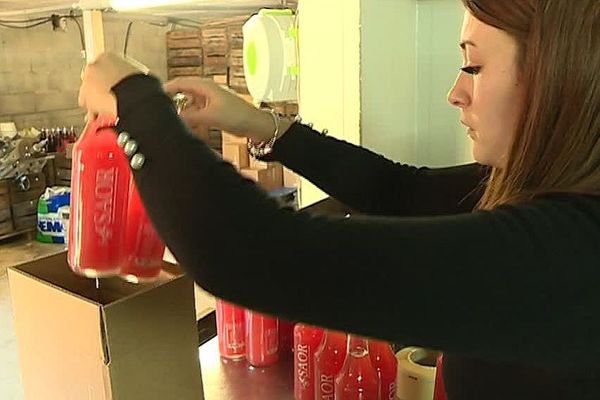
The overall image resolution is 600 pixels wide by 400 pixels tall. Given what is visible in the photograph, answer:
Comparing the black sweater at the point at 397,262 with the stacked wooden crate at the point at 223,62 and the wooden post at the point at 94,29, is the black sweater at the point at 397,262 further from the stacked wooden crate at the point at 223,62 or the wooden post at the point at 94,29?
the stacked wooden crate at the point at 223,62

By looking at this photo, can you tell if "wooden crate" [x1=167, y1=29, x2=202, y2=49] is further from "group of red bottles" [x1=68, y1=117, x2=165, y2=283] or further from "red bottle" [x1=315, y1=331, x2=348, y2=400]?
"group of red bottles" [x1=68, y1=117, x2=165, y2=283]

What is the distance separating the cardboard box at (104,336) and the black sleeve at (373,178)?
0.31 metres

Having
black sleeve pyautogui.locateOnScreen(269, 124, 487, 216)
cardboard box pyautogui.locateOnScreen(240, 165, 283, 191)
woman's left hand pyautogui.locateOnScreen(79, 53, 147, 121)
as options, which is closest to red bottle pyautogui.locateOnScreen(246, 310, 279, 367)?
black sleeve pyautogui.locateOnScreen(269, 124, 487, 216)

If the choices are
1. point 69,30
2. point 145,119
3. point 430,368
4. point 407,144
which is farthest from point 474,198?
point 69,30

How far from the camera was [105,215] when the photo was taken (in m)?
0.87

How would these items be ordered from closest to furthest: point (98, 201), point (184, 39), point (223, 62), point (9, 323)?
1. point (98, 201)
2. point (9, 323)
3. point (223, 62)
4. point (184, 39)

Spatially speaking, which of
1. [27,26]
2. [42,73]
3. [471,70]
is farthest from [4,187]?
[471,70]

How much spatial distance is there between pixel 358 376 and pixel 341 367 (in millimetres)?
42

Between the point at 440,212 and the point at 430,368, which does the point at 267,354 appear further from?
the point at 440,212

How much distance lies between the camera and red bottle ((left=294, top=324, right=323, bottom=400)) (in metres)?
1.18

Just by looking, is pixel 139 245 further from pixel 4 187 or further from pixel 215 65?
pixel 215 65

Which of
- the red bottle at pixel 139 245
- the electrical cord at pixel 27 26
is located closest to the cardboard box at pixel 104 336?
the red bottle at pixel 139 245

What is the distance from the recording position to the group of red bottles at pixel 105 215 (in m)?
0.86

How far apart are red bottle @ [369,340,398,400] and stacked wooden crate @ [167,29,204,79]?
5564 millimetres
